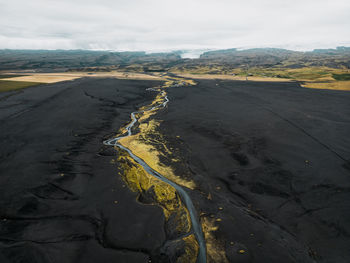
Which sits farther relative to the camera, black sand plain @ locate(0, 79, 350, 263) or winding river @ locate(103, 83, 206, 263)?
winding river @ locate(103, 83, 206, 263)

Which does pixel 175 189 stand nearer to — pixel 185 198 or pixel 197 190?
pixel 185 198

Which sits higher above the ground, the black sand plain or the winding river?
the black sand plain

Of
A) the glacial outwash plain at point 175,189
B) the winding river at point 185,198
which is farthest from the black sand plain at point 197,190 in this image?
the winding river at point 185,198

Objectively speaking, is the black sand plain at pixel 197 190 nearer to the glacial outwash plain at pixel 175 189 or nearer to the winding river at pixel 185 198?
the glacial outwash plain at pixel 175 189

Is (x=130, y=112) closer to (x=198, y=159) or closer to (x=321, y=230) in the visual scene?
(x=198, y=159)

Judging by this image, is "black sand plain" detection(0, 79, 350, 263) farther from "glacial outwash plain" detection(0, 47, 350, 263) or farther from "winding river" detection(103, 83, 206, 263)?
"winding river" detection(103, 83, 206, 263)

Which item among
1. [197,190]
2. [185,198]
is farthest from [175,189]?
[197,190]

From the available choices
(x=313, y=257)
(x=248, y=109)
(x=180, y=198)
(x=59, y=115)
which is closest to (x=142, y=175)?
(x=180, y=198)

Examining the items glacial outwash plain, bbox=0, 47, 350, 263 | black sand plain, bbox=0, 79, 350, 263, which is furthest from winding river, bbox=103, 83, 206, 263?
black sand plain, bbox=0, 79, 350, 263
